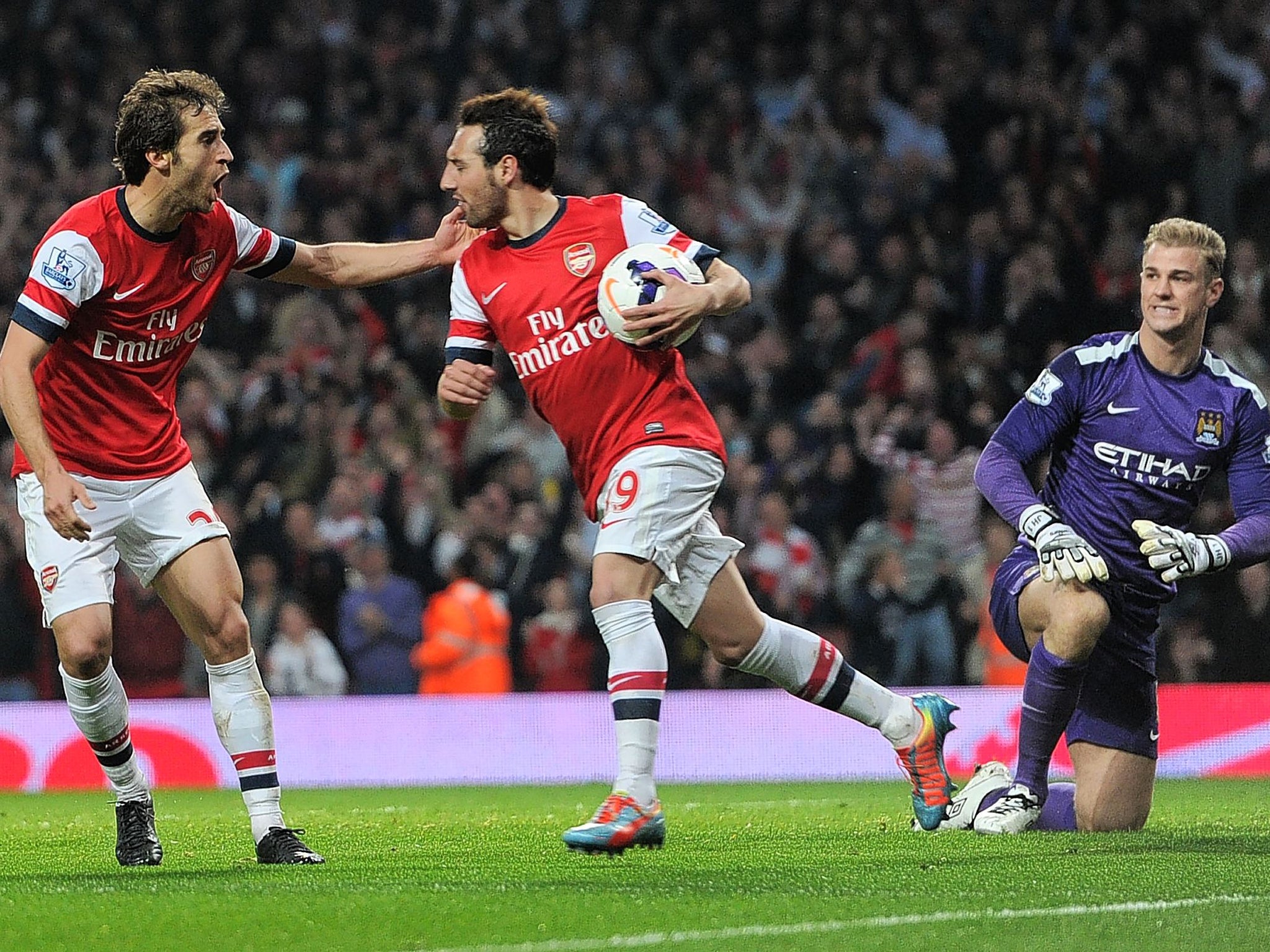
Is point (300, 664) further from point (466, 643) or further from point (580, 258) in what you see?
point (580, 258)

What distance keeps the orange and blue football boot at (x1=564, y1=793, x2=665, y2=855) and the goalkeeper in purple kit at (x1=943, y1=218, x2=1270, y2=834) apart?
1.37 m

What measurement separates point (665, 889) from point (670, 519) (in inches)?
49.5

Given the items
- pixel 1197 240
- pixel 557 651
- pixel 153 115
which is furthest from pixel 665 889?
pixel 557 651

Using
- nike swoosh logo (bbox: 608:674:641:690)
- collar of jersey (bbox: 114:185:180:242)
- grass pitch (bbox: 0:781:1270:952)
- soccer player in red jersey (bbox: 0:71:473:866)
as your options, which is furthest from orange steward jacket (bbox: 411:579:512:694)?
nike swoosh logo (bbox: 608:674:641:690)

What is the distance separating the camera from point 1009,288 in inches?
506

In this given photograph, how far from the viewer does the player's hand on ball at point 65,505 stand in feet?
16.4

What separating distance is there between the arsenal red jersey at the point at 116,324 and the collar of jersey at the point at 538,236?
3.04ft

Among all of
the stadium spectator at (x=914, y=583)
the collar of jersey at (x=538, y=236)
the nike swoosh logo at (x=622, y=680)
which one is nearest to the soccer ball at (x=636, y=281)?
the collar of jersey at (x=538, y=236)

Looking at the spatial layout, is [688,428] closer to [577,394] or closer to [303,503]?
[577,394]

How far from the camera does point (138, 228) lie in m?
5.45

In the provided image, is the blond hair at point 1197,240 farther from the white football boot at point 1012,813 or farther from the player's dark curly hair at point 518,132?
the player's dark curly hair at point 518,132

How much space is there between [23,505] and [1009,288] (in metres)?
8.76

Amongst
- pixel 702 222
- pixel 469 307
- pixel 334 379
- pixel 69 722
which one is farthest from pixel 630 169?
pixel 469 307

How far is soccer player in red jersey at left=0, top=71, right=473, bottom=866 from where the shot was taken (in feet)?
17.6
